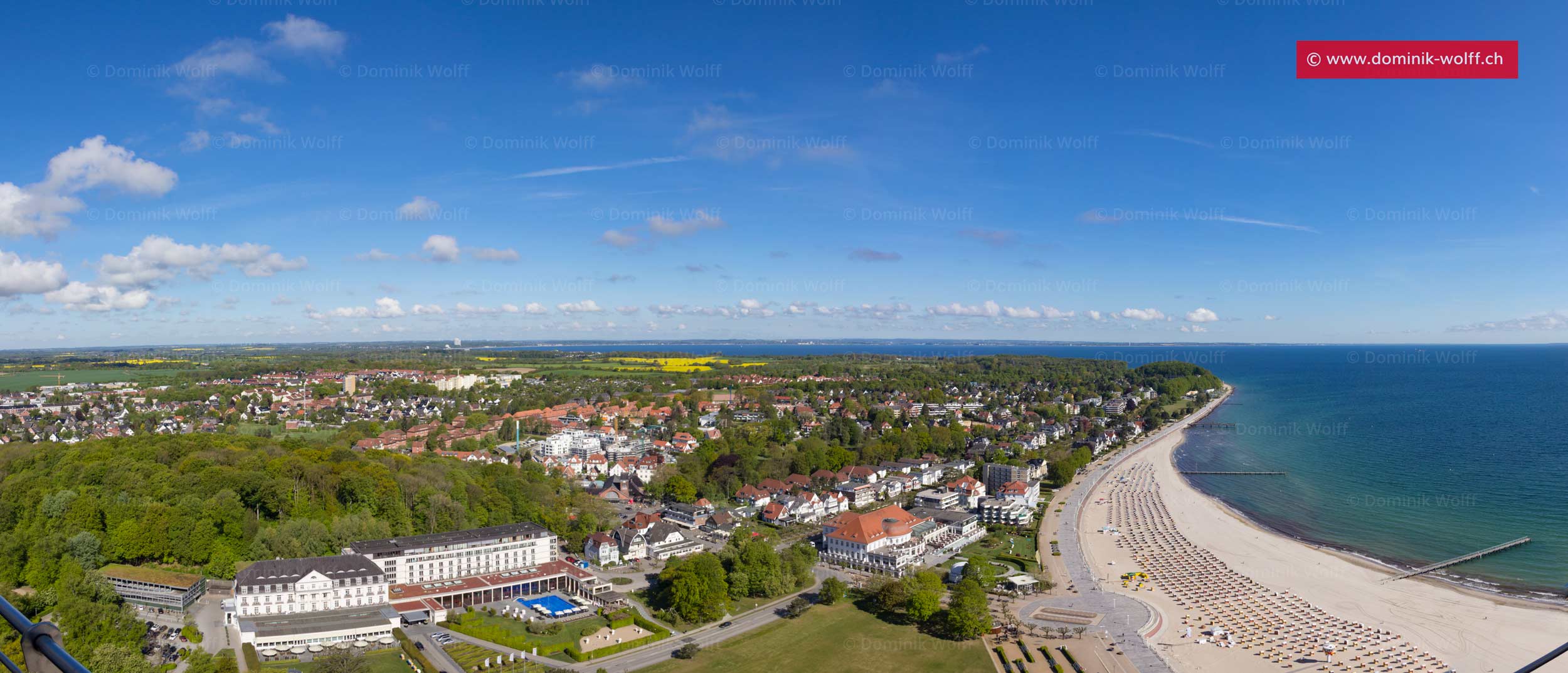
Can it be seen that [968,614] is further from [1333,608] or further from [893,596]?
[1333,608]

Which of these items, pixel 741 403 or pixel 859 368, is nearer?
pixel 741 403

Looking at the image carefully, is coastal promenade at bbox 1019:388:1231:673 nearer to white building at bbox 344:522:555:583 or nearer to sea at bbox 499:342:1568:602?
sea at bbox 499:342:1568:602

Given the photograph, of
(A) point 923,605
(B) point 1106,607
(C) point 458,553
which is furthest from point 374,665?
(B) point 1106,607

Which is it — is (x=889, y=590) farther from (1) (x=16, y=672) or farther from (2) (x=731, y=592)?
(1) (x=16, y=672)

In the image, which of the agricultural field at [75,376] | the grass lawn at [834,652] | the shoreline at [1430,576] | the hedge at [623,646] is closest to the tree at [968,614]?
the grass lawn at [834,652]

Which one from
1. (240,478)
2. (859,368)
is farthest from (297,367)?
(240,478)

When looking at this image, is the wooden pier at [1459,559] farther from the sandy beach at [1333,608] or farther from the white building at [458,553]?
the white building at [458,553]

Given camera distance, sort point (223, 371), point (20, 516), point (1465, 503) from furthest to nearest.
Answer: point (223, 371), point (1465, 503), point (20, 516)
